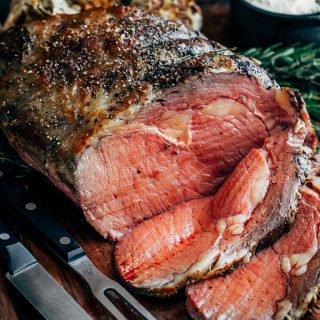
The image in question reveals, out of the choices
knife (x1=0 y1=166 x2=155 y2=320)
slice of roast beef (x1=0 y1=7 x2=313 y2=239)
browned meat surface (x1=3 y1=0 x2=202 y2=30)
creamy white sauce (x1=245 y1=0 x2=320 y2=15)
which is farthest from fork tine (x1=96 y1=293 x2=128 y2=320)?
creamy white sauce (x1=245 y1=0 x2=320 y2=15)

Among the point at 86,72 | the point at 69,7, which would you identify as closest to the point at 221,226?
the point at 86,72

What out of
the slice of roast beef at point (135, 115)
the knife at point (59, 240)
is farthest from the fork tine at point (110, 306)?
the slice of roast beef at point (135, 115)

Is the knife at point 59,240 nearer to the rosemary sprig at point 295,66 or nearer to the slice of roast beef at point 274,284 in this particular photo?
the slice of roast beef at point 274,284

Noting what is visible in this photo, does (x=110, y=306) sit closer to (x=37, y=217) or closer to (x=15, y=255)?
(x=15, y=255)

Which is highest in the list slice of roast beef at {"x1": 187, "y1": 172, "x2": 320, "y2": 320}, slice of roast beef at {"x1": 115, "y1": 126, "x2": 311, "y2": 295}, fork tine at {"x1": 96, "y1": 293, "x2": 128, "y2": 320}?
fork tine at {"x1": 96, "y1": 293, "x2": 128, "y2": 320}

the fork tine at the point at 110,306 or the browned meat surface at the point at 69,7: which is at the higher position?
the browned meat surface at the point at 69,7

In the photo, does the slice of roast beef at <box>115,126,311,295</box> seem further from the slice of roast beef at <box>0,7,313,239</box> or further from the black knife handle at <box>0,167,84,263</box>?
the black knife handle at <box>0,167,84,263</box>

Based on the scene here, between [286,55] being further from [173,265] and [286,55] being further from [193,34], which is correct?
[173,265]

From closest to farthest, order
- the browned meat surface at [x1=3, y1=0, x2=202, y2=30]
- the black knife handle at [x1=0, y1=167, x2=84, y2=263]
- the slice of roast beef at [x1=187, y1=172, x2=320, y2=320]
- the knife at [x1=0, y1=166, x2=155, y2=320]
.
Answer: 1. the slice of roast beef at [x1=187, y1=172, x2=320, y2=320]
2. the knife at [x1=0, y1=166, x2=155, y2=320]
3. the black knife handle at [x1=0, y1=167, x2=84, y2=263]
4. the browned meat surface at [x1=3, y1=0, x2=202, y2=30]
